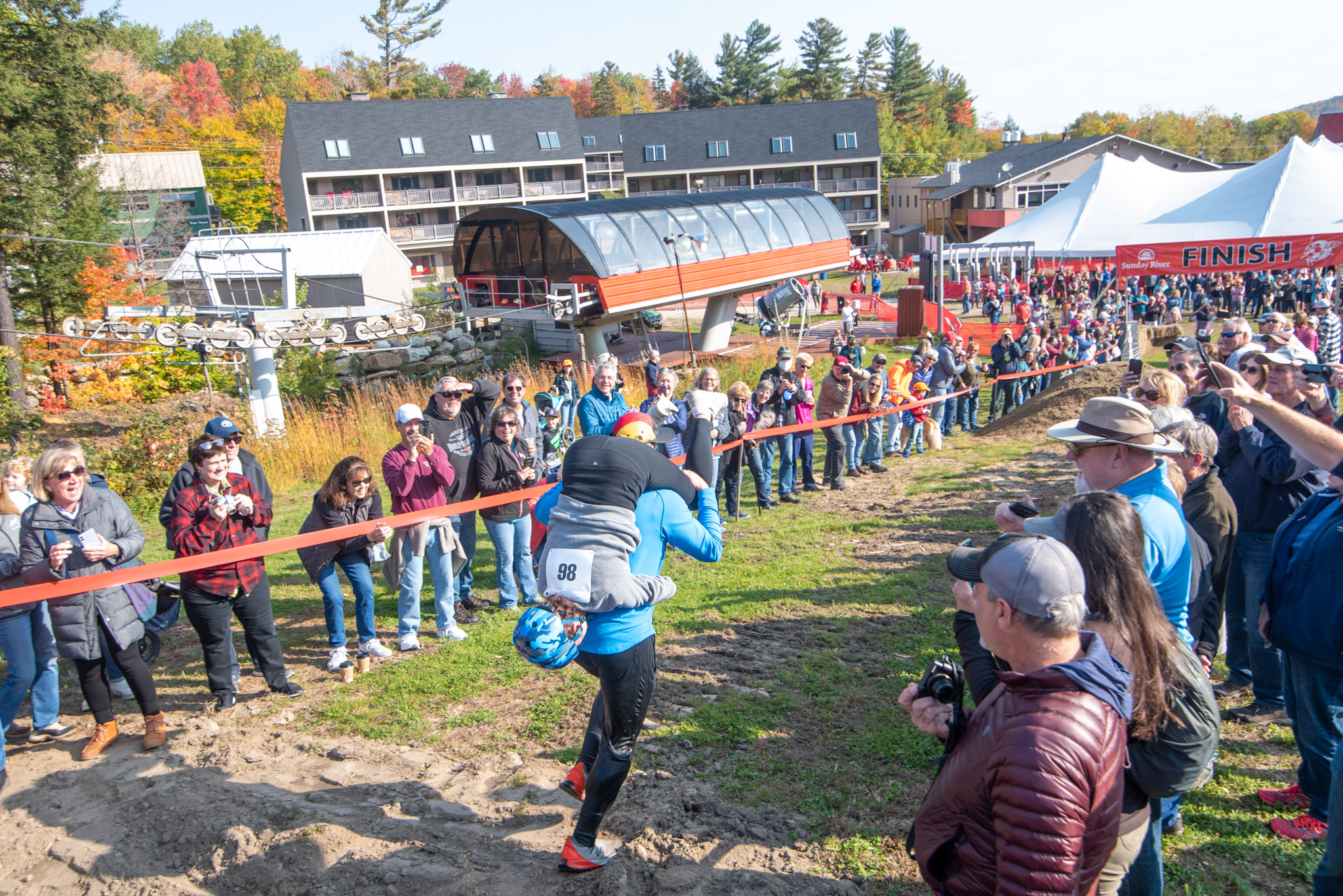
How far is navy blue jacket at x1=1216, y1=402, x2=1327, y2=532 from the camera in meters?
4.43

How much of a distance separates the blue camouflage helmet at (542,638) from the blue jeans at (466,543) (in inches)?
141

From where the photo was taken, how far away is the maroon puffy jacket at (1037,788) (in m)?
1.80

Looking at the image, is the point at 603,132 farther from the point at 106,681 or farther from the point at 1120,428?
the point at 1120,428

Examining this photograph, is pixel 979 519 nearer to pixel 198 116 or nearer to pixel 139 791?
pixel 139 791

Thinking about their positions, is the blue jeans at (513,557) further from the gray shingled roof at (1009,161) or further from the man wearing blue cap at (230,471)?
the gray shingled roof at (1009,161)

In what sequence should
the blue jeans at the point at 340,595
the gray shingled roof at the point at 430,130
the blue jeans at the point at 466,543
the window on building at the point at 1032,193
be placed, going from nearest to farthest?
the blue jeans at the point at 340,595, the blue jeans at the point at 466,543, the gray shingled roof at the point at 430,130, the window on building at the point at 1032,193

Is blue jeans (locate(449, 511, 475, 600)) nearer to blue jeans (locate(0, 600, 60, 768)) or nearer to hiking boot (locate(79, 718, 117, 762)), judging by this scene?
hiking boot (locate(79, 718, 117, 762))

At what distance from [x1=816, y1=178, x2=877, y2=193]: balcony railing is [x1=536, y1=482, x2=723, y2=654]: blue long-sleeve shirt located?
55.2 metres

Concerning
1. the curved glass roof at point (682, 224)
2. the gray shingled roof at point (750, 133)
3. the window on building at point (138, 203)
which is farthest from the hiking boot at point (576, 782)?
the gray shingled roof at point (750, 133)

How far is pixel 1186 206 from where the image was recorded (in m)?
22.7

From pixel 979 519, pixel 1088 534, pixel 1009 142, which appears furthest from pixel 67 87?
pixel 1009 142

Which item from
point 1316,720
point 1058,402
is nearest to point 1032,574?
point 1316,720

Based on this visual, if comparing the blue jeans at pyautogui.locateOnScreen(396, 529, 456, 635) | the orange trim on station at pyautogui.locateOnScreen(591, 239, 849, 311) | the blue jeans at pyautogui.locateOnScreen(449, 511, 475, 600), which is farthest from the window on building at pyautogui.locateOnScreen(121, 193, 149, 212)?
the blue jeans at pyautogui.locateOnScreen(396, 529, 456, 635)

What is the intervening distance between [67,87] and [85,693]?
69.4 ft
